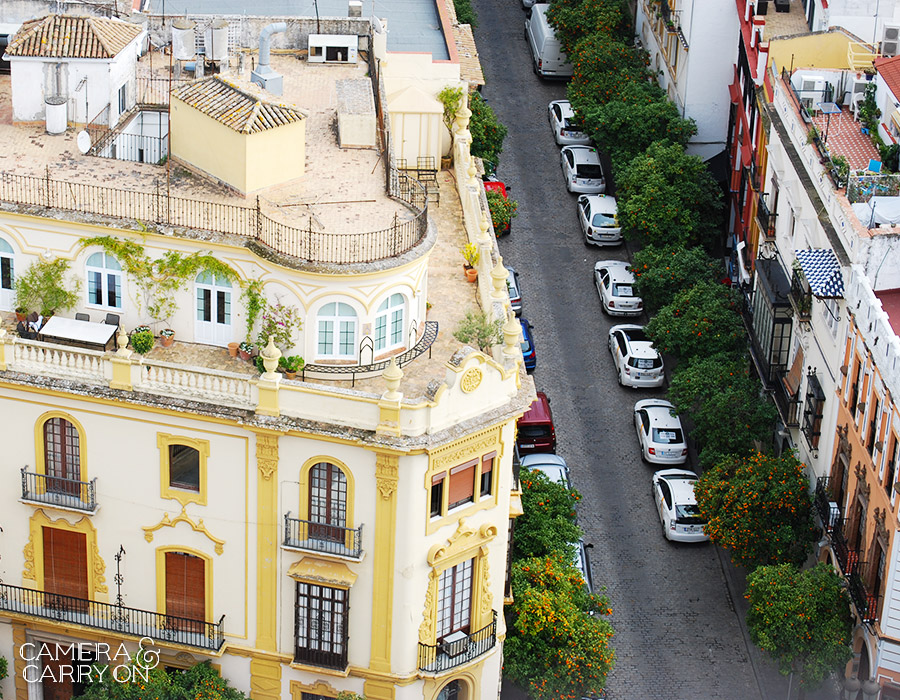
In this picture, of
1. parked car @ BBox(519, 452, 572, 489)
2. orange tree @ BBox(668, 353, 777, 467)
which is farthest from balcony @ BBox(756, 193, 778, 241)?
parked car @ BBox(519, 452, 572, 489)

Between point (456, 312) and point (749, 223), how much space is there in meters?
28.7

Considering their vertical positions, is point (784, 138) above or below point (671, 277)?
above

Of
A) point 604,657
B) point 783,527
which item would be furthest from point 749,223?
point 604,657

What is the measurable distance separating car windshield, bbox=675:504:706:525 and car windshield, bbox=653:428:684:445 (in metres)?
5.35

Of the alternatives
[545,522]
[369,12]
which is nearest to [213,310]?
[545,522]

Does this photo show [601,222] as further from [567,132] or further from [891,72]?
[891,72]

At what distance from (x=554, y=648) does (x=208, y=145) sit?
23.0 m

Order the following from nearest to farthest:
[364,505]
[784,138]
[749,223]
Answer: [364,505], [784,138], [749,223]

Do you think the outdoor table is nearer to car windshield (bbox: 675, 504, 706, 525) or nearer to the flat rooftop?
the flat rooftop

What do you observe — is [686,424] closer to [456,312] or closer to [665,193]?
[665,193]

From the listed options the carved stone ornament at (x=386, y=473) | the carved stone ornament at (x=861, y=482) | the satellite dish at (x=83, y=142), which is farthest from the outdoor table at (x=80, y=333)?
the carved stone ornament at (x=861, y=482)

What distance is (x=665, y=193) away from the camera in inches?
4070

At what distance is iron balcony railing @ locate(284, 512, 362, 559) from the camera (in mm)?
71625

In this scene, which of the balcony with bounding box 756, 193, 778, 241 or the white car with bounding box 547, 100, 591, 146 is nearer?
the balcony with bounding box 756, 193, 778, 241
